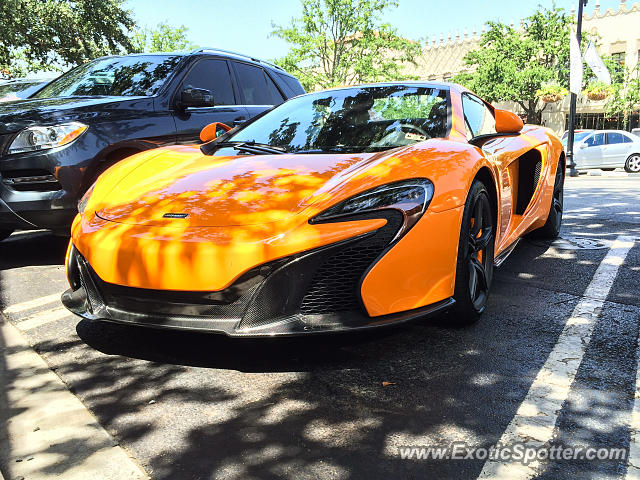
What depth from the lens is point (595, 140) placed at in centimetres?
1948

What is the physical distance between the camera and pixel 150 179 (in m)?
3.18

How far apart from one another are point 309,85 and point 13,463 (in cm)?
3610

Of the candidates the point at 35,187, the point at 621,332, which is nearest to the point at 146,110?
the point at 35,187

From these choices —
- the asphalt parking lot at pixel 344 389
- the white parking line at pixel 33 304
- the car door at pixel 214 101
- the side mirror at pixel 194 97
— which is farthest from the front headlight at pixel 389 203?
the car door at pixel 214 101

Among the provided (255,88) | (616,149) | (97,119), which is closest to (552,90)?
(616,149)

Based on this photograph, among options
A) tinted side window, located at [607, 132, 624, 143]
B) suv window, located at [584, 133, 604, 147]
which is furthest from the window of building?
tinted side window, located at [607, 132, 624, 143]

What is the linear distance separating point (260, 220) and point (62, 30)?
20549mm

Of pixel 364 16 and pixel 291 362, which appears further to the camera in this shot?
pixel 364 16

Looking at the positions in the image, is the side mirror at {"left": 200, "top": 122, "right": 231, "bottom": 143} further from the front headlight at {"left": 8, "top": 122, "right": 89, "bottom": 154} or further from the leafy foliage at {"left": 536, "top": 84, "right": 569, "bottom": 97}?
the leafy foliage at {"left": 536, "top": 84, "right": 569, "bottom": 97}

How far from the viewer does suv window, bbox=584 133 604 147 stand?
19.4m

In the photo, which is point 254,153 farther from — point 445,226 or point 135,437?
point 135,437

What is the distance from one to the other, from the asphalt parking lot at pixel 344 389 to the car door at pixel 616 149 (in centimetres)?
1705

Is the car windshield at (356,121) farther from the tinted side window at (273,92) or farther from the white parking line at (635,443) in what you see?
the tinted side window at (273,92)

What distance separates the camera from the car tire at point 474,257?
291cm
